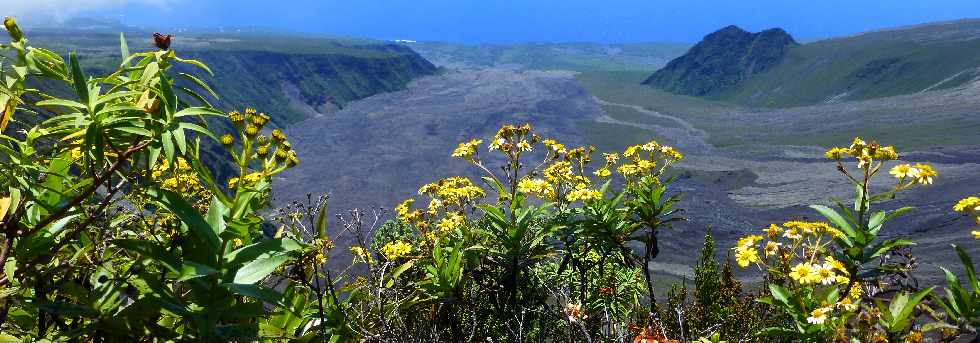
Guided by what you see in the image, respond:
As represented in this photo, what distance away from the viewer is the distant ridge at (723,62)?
101 metres

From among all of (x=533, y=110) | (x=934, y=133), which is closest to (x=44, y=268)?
(x=934, y=133)

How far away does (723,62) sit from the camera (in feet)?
350

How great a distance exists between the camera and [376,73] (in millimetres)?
116500

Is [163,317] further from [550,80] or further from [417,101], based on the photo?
[550,80]

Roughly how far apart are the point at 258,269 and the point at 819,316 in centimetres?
195

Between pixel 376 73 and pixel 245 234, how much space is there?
388 feet

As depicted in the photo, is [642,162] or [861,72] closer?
[642,162]

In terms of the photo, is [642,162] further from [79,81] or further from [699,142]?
[699,142]

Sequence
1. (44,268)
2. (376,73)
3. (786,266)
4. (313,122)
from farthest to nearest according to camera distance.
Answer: (376,73) < (313,122) < (786,266) < (44,268)

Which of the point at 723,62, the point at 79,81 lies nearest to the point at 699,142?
the point at 723,62

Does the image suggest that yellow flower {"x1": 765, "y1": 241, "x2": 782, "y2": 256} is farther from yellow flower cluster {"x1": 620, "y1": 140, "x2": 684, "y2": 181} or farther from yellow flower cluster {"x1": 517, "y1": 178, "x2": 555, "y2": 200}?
yellow flower cluster {"x1": 517, "y1": 178, "x2": 555, "y2": 200}

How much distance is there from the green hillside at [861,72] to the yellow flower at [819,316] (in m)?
84.0

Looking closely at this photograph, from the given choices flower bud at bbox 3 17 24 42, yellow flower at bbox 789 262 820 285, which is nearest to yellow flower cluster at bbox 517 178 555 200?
yellow flower at bbox 789 262 820 285

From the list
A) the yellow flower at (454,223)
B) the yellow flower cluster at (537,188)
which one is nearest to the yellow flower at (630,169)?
the yellow flower cluster at (537,188)
